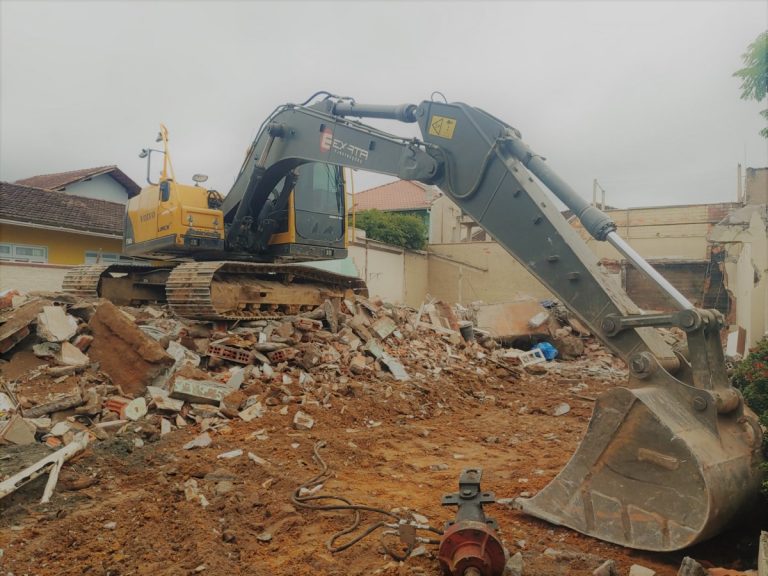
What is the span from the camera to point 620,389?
3082mm

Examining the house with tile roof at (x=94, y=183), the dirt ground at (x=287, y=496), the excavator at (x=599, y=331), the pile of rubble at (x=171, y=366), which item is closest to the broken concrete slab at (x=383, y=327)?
the pile of rubble at (x=171, y=366)

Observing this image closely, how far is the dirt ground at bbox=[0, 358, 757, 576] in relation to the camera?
3.04 meters

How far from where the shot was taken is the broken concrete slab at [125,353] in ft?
20.6

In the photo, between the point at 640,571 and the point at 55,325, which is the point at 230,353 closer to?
the point at 55,325

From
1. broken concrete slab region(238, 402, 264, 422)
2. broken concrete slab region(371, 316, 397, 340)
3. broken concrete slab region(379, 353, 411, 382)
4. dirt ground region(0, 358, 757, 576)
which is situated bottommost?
dirt ground region(0, 358, 757, 576)

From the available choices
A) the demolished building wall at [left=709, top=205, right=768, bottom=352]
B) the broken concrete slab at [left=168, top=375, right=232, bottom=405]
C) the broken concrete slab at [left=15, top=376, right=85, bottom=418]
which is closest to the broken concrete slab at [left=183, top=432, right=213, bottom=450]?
the broken concrete slab at [left=168, top=375, right=232, bottom=405]

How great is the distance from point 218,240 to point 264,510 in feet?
19.0

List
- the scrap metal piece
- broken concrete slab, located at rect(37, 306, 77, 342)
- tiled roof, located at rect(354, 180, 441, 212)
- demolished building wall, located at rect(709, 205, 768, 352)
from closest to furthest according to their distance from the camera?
1. the scrap metal piece
2. broken concrete slab, located at rect(37, 306, 77, 342)
3. demolished building wall, located at rect(709, 205, 768, 352)
4. tiled roof, located at rect(354, 180, 441, 212)

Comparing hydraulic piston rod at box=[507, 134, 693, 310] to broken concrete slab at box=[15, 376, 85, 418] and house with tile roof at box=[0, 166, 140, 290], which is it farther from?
house with tile roof at box=[0, 166, 140, 290]

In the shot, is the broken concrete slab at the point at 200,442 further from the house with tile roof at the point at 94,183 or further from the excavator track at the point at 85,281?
the house with tile roof at the point at 94,183

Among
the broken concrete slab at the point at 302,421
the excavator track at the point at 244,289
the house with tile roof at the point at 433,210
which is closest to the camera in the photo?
the broken concrete slab at the point at 302,421

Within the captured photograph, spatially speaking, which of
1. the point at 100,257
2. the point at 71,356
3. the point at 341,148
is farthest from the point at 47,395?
the point at 100,257

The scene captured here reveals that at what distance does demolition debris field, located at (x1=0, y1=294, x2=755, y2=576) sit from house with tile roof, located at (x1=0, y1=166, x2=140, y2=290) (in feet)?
29.6

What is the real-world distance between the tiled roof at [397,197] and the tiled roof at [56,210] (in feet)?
47.6
